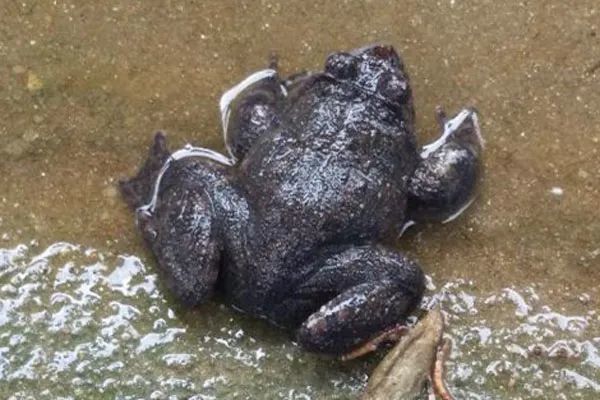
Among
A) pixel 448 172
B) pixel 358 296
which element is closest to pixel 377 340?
pixel 358 296

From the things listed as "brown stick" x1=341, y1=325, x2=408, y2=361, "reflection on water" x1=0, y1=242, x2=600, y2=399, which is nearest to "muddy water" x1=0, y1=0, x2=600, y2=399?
"reflection on water" x1=0, y1=242, x2=600, y2=399

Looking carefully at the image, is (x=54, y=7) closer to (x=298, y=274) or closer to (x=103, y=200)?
(x=103, y=200)

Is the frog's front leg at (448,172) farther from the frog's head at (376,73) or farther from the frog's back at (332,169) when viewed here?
the frog's head at (376,73)

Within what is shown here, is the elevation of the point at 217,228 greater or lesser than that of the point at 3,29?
lesser

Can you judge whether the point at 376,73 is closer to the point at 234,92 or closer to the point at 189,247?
the point at 234,92

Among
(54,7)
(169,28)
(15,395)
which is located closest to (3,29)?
(54,7)

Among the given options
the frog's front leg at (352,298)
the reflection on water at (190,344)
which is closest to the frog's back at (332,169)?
the frog's front leg at (352,298)
